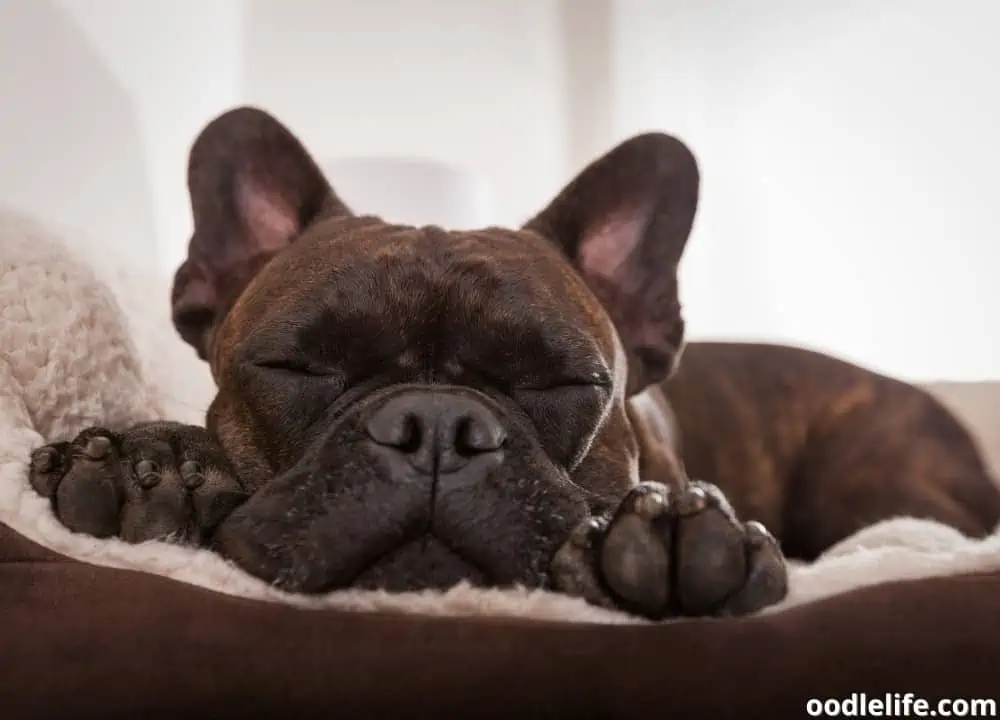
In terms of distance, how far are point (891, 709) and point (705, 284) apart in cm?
330

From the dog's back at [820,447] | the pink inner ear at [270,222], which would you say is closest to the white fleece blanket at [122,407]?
the pink inner ear at [270,222]

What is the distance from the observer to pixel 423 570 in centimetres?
95

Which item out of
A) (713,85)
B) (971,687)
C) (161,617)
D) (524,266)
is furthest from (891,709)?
(713,85)

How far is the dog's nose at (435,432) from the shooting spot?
0.97m

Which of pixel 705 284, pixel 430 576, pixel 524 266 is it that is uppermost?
pixel 524 266

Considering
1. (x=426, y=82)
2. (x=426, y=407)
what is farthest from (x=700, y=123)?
(x=426, y=407)

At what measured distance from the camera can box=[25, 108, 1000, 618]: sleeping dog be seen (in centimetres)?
94

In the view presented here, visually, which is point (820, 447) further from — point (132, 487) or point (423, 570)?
point (132, 487)

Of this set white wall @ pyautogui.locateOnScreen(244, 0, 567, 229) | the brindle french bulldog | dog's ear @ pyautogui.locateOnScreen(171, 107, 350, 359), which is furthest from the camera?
white wall @ pyautogui.locateOnScreen(244, 0, 567, 229)

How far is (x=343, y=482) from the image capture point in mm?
979

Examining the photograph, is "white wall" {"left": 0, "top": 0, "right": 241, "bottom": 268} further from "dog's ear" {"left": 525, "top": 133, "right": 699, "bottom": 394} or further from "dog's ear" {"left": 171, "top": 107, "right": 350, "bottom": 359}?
"dog's ear" {"left": 525, "top": 133, "right": 699, "bottom": 394}

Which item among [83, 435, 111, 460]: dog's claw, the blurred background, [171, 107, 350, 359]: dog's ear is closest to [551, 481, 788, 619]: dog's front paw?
[83, 435, 111, 460]: dog's claw

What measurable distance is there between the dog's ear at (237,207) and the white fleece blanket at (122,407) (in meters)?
0.13

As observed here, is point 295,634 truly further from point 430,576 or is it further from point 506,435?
point 506,435
